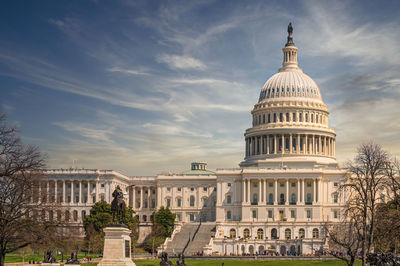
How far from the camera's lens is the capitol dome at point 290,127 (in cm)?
18062

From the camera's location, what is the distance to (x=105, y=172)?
17562 cm

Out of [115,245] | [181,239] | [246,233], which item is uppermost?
[115,245]

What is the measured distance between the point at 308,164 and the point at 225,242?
43.6 metres

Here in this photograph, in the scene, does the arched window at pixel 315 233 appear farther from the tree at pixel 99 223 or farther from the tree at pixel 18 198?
the tree at pixel 18 198

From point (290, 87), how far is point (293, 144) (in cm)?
1548

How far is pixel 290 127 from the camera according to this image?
181 meters

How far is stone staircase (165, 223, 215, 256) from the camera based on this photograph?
137 meters

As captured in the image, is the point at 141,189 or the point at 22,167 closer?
the point at 22,167

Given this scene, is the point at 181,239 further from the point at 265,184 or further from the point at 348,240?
the point at 348,240

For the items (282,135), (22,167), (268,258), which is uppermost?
(282,135)

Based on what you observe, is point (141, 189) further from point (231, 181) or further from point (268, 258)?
point (268, 258)

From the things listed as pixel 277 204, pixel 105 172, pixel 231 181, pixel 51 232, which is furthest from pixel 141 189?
pixel 51 232

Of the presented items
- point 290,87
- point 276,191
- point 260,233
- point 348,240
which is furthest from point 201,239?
point 290,87

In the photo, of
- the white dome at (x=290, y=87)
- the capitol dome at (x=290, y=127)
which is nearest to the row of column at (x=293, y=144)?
the capitol dome at (x=290, y=127)
